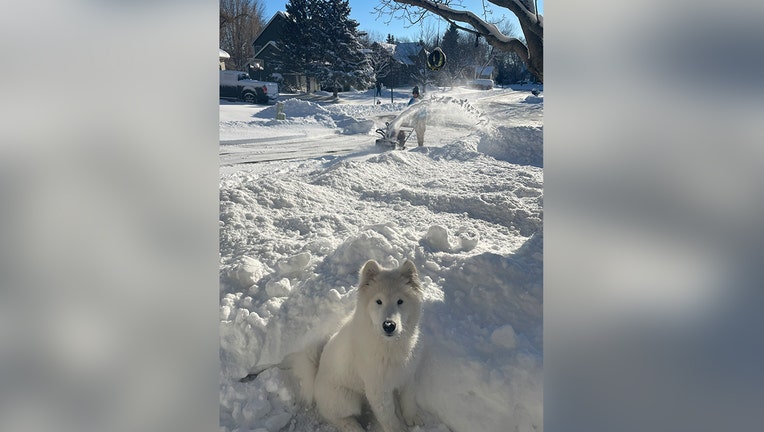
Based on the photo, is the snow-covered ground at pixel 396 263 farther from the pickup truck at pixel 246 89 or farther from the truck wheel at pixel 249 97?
the truck wheel at pixel 249 97

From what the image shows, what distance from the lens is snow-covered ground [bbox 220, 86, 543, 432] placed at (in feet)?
6.49

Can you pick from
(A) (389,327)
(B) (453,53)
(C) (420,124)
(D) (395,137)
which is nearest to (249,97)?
(D) (395,137)

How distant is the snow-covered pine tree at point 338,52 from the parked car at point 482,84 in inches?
77.8

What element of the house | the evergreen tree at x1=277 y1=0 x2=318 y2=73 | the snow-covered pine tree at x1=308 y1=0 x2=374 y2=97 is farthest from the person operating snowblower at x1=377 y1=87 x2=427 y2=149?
the house

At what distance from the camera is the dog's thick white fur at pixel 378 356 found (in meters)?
1.93

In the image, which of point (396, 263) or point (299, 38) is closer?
point (396, 263)

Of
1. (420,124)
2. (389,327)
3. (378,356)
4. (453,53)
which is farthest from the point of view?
(453,53)

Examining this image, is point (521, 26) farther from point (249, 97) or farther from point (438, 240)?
point (249, 97)

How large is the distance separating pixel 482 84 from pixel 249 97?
4.24 meters

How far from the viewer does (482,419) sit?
191 cm

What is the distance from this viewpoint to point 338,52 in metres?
8.36
